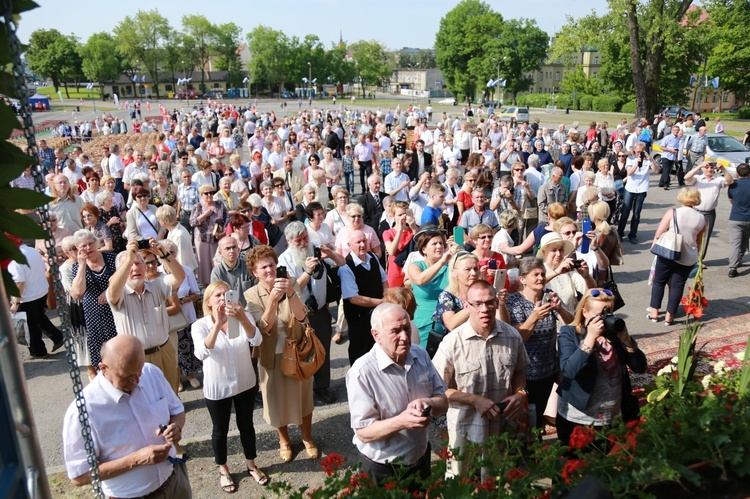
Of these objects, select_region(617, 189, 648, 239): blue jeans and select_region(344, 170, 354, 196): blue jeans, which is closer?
select_region(617, 189, 648, 239): blue jeans

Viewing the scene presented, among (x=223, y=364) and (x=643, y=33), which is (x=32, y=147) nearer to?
(x=223, y=364)

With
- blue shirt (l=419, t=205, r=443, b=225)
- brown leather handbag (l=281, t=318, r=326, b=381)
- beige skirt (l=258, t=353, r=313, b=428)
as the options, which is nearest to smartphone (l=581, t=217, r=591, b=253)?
blue shirt (l=419, t=205, r=443, b=225)

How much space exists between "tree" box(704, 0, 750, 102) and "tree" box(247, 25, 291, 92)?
229ft

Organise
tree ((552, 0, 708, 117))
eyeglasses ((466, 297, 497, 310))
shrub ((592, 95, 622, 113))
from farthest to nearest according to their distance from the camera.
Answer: shrub ((592, 95, 622, 113)) → tree ((552, 0, 708, 117)) → eyeglasses ((466, 297, 497, 310))

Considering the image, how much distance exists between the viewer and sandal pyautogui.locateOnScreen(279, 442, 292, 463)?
5152mm

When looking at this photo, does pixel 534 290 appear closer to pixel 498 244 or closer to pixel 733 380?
pixel 733 380

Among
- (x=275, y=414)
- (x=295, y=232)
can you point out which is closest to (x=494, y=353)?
(x=275, y=414)

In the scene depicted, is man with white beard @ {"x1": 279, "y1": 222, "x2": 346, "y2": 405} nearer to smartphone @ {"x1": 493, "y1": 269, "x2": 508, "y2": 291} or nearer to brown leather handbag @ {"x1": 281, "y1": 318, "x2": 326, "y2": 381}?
brown leather handbag @ {"x1": 281, "y1": 318, "x2": 326, "y2": 381}

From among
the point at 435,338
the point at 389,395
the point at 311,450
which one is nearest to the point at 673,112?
the point at 435,338

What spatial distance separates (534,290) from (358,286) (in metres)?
1.82

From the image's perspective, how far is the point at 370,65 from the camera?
11719 centimetres

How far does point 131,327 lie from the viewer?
4.99 metres

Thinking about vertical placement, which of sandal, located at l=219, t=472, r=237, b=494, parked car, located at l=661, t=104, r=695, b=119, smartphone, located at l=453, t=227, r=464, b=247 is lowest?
sandal, located at l=219, t=472, r=237, b=494

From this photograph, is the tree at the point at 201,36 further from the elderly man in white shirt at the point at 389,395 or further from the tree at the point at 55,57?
the elderly man in white shirt at the point at 389,395
